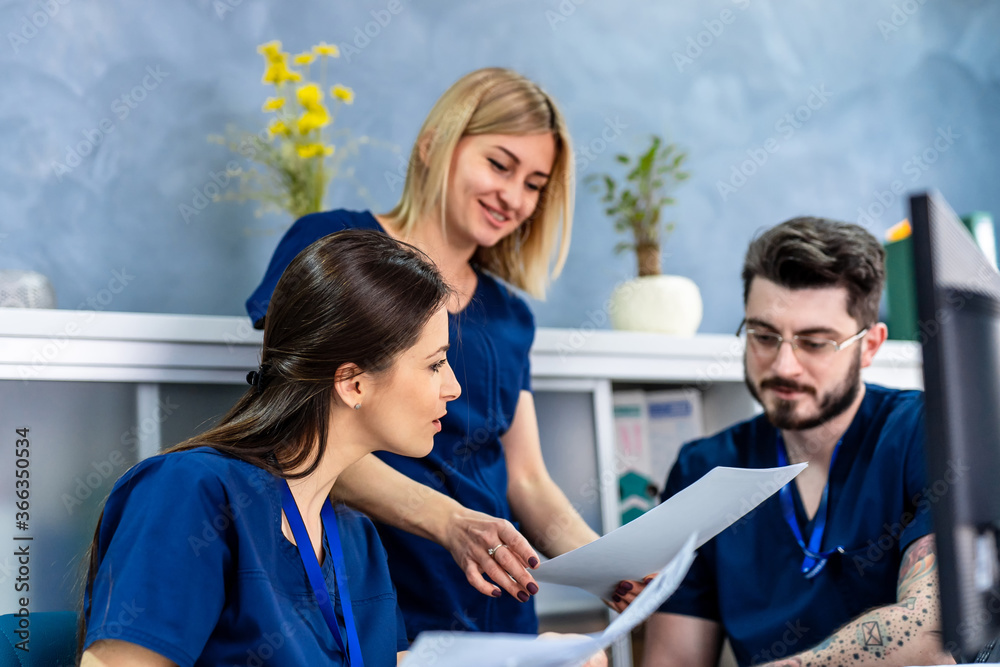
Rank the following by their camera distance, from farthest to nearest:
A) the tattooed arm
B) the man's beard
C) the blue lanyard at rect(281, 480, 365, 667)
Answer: the man's beard < the tattooed arm < the blue lanyard at rect(281, 480, 365, 667)

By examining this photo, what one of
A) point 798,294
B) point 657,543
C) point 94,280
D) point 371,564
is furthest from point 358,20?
point 657,543

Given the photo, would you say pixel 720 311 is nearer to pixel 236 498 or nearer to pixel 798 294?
pixel 798 294

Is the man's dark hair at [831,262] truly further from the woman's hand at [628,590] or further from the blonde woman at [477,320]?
the woman's hand at [628,590]

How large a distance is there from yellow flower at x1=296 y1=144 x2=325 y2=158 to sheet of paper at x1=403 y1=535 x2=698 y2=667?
1.17m

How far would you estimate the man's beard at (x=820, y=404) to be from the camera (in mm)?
1539

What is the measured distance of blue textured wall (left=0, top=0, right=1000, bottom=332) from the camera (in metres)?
1.74

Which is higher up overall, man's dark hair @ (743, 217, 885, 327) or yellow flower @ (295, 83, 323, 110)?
yellow flower @ (295, 83, 323, 110)

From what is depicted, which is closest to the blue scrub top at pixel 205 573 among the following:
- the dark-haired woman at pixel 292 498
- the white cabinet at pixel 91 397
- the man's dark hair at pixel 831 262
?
the dark-haired woman at pixel 292 498

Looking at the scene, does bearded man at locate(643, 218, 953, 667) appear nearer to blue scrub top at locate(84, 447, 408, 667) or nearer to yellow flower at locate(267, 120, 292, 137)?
blue scrub top at locate(84, 447, 408, 667)

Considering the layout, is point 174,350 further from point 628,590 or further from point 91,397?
point 628,590

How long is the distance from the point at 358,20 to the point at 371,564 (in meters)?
1.36

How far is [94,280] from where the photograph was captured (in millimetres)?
1742

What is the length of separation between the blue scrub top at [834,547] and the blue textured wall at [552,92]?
2.89ft

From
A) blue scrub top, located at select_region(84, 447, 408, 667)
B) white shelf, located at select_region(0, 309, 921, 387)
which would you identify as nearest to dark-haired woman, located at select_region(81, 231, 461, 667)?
blue scrub top, located at select_region(84, 447, 408, 667)
